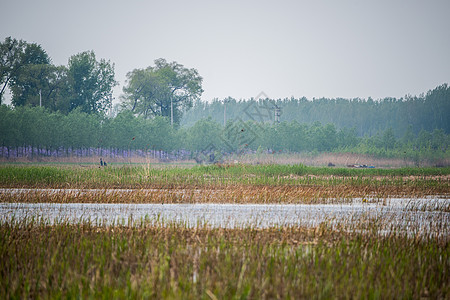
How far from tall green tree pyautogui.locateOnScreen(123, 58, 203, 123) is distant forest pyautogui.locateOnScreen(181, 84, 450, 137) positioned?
69.4 ft

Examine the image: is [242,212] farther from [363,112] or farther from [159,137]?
[363,112]

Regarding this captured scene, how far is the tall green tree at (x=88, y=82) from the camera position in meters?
58.7

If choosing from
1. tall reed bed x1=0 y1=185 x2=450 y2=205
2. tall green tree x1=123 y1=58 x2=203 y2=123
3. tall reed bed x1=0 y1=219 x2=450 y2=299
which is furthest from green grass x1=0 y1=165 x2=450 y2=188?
tall green tree x1=123 y1=58 x2=203 y2=123

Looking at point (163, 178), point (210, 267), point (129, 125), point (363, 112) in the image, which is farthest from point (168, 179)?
point (363, 112)

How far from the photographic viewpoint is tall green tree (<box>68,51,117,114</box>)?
193 feet

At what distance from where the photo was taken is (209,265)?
6926 millimetres

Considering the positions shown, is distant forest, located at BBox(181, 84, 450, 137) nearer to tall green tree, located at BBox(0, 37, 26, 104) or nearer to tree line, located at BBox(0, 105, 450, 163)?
tree line, located at BBox(0, 105, 450, 163)

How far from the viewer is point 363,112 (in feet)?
373

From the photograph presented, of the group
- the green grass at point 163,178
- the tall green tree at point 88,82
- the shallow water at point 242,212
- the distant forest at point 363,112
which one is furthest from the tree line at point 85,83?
the shallow water at point 242,212

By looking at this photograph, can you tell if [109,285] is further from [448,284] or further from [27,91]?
[27,91]

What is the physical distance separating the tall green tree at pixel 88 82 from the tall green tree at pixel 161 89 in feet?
15.5

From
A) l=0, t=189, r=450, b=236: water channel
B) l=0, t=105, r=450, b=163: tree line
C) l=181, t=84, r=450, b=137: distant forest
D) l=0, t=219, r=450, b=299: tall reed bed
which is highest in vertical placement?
l=181, t=84, r=450, b=137: distant forest

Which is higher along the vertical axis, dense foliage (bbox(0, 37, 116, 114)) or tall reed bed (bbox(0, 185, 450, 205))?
dense foliage (bbox(0, 37, 116, 114))

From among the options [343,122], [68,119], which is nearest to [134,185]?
[68,119]
